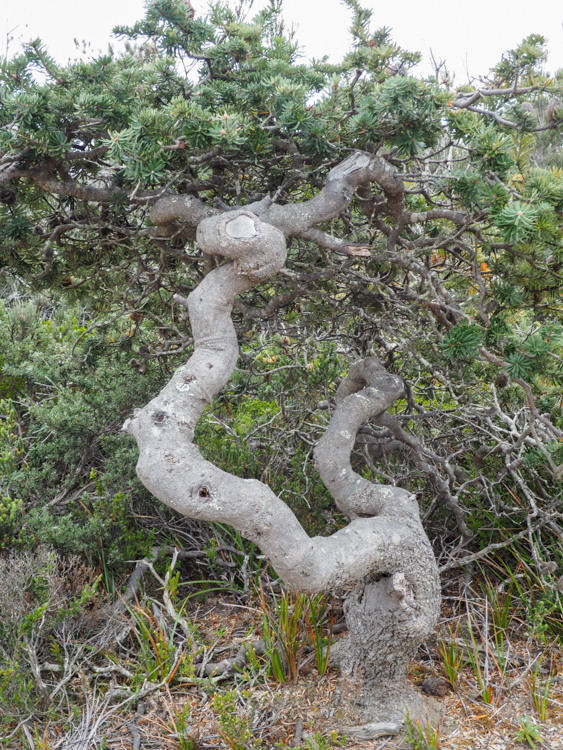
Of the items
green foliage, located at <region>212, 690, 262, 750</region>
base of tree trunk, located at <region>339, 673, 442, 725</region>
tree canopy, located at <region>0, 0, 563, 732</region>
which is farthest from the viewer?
base of tree trunk, located at <region>339, 673, 442, 725</region>

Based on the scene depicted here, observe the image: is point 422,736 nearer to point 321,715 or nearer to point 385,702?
point 385,702

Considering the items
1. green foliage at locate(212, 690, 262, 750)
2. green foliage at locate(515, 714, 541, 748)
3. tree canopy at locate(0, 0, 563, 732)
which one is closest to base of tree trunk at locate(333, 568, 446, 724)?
green foliage at locate(515, 714, 541, 748)

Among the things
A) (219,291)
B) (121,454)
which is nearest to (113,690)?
(121,454)

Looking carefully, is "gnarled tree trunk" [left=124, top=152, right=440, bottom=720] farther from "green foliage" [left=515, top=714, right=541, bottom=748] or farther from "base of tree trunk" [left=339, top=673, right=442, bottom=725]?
"green foliage" [left=515, top=714, right=541, bottom=748]

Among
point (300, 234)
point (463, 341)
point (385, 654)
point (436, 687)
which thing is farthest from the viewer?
point (436, 687)

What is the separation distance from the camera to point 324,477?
8.34 ft

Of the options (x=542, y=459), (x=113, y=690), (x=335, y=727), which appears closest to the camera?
(x=335, y=727)

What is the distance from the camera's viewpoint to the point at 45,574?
2.70 meters

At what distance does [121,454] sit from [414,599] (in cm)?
199

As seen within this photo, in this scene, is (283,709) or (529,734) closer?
(529,734)

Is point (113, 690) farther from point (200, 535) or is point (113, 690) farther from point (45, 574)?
point (200, 535)

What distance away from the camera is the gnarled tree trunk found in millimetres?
1861

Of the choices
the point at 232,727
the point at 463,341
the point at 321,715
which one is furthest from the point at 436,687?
the point at 463,341

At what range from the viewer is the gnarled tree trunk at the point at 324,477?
186 centimetres
